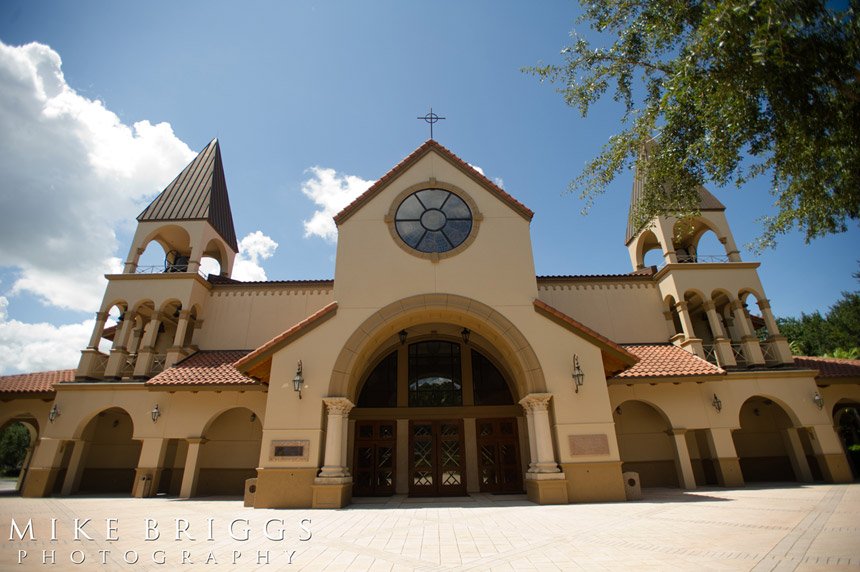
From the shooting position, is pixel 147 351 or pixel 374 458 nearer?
pixel 374 458

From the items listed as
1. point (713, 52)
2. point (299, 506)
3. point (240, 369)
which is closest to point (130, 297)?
point (240, 369)

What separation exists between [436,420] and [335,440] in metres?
4.57

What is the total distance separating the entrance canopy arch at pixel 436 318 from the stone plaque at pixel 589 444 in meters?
1.60

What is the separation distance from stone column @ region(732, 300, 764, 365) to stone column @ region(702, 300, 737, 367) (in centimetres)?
66

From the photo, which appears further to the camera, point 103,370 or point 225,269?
point 225,269

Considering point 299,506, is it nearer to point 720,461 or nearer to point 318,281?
point 318,281

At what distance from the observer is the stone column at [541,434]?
1114 centimetres

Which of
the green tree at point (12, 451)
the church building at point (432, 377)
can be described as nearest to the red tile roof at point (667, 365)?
the church building at point (432, 377)

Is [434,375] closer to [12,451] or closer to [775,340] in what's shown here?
[775,340]

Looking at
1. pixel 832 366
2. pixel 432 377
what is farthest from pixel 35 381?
pixel 832 366

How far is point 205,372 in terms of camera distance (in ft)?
49.3

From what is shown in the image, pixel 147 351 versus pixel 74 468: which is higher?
pixel 147 351

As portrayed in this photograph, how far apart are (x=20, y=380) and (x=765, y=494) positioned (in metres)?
27.4

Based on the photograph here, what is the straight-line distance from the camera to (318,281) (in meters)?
18.1
